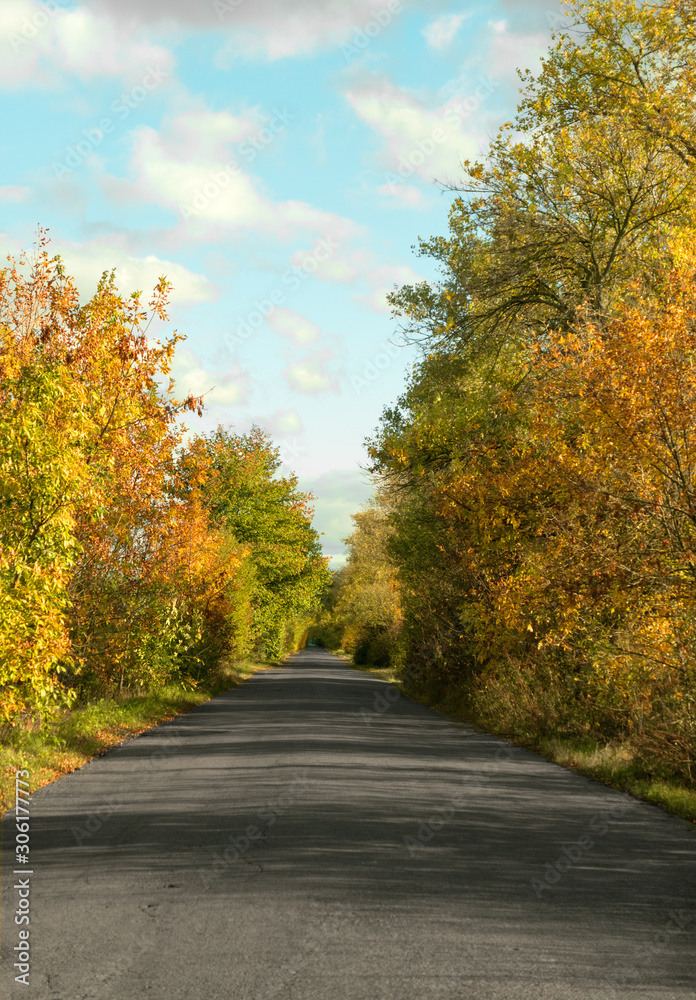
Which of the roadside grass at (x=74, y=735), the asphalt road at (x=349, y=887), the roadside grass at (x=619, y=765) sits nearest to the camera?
the asphalt road at (x=349, y=887)

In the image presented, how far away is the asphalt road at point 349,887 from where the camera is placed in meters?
5.16

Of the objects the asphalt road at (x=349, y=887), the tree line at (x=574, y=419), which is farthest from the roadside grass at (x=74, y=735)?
the tree line at (x=574, y=419)

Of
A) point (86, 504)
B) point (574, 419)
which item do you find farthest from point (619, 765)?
point (86, 504)

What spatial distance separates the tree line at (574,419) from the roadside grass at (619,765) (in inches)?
9.4

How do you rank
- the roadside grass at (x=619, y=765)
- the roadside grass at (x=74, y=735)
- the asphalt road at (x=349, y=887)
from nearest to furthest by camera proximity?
the asphalt road at (x=349, y=887) → the roadside grass at (x=619, y=765) → the roadside grass at (x=74, y=735)

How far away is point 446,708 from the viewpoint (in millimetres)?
25219

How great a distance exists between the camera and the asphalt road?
5.16 meters

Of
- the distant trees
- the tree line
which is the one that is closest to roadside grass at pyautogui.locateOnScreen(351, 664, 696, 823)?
the tree line

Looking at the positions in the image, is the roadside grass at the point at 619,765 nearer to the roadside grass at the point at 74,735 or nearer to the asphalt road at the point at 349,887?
the asphalt road at the point at 349,887

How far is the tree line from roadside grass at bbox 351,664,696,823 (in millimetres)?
240

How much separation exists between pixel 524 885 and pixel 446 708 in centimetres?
1844

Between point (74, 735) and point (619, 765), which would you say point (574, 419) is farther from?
point (74, 735)

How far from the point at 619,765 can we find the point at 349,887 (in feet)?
23.4

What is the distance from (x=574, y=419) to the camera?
1518cm
